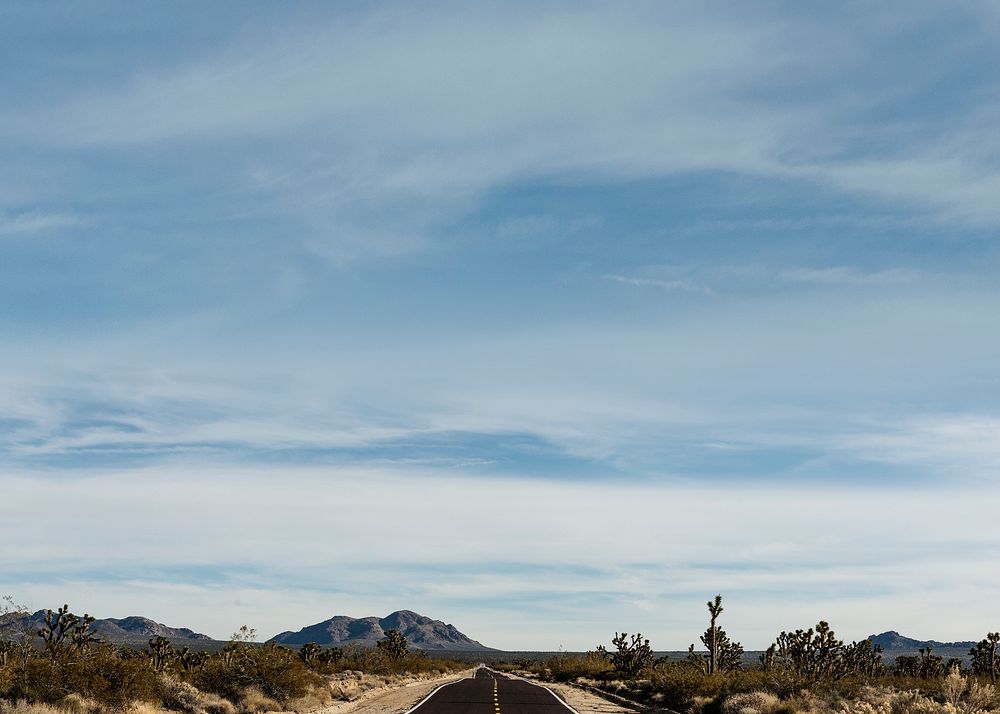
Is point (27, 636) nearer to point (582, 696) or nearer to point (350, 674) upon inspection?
point (350, 674)

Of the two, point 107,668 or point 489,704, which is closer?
point 107,668

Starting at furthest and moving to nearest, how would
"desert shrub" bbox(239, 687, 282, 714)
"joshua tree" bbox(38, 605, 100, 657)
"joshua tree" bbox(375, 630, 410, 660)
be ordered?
1. "joshua tree" bbox(375, 630, 410, 660)
2. "joshua tree" bbox(38, 605, 100, 657)
3. "desert shrub" bbox(239, 687, 282, 714)

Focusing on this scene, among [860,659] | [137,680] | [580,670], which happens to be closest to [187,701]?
[137,680]

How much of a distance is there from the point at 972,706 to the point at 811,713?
531cm

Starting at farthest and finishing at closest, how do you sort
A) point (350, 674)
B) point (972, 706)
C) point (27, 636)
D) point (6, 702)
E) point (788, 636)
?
point (788, 636) → point (350, 674) → point (27, 636) → point (972, 706) → point (6, 702)

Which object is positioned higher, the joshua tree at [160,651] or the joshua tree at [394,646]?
the joshua tree at [160,651]

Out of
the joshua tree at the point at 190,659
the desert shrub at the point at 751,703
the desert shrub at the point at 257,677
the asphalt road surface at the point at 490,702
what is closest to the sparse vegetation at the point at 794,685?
the desert shrub at the point at 751,703

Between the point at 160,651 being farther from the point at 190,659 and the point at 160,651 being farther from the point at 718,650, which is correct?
the point at 718,650

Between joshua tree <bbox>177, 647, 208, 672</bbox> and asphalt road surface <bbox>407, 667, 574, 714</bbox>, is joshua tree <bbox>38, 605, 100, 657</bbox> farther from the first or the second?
asphalt road surface <bbox>407, 667, 574, 714</bbox>

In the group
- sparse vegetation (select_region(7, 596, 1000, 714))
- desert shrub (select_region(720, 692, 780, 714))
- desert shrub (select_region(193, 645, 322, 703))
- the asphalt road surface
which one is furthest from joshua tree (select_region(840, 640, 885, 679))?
desert shrub (select_region(193, 645, 322, 703))

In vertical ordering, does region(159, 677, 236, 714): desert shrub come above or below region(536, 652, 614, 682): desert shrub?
above

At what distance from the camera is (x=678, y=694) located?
38.4 metres

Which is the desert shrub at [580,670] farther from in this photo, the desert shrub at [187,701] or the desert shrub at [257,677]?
the desert shrub at [187,701]

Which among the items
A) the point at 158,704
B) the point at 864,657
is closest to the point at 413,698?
the point at 158,704
